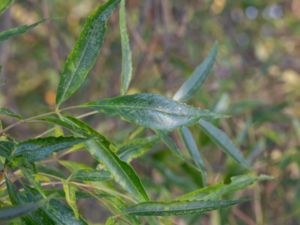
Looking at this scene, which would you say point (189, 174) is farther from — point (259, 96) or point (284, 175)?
point (259, 96)

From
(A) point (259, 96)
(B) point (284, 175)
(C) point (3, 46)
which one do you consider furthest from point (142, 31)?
(C) point (3, 46)

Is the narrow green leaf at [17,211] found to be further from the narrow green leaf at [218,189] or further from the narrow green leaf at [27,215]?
the narrow green leaf at [218,189]

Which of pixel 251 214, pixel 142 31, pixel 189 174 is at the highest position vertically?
pixel 142 31

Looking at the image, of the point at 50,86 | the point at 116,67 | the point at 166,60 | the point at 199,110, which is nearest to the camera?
the point at 199,110

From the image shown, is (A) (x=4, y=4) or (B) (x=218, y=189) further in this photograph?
(B) (x=218, y=189)

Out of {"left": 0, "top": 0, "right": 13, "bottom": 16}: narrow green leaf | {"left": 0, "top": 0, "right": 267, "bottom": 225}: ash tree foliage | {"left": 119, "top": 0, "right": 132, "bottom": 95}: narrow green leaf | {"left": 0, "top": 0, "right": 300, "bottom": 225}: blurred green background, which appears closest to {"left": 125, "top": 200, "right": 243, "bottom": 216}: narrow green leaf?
{"left": 0, "top": 0, "right": 267, "bottom": 225}: ash tree foliage

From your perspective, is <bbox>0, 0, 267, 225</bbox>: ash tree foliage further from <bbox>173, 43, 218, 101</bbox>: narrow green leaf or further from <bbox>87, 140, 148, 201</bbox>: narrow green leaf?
<bbox>173, 43, 218, 101</bbox>: narrow green leaf

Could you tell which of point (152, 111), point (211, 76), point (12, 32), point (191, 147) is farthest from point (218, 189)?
point (211, 76)

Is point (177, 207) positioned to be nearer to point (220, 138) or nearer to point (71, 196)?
point (71, 196)
